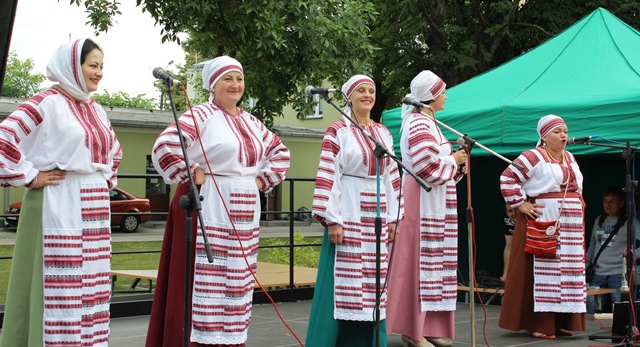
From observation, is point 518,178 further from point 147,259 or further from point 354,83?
point 147,259

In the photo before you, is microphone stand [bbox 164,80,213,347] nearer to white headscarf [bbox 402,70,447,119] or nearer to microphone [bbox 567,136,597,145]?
white headscarf [bbox 402,70,447,119]

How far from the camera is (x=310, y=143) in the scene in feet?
120

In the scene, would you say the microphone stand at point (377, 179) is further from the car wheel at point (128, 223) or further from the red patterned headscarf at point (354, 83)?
the car wheel at point (128, 223)

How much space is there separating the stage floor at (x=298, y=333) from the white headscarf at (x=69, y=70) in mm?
2753

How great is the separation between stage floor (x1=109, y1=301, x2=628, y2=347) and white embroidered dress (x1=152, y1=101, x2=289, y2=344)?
78.1 inches

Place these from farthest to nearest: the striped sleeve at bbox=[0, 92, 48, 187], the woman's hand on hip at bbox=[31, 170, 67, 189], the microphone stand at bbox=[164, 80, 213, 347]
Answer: the woman's hand on hip at bbox=[31, 170, 67, 189] → the striped sleeve at bbox=[0, 92, 48, 187] → the microphone stand at bbox=[164, 80, 213, 347]

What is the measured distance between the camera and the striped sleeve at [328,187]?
19.5ft

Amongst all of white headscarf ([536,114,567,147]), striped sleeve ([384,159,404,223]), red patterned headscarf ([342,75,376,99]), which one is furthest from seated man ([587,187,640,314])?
red patterned headscarf ([342,75,376,99])

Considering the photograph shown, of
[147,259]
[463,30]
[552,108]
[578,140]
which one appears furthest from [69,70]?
[147,259]

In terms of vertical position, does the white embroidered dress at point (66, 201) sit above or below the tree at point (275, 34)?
below

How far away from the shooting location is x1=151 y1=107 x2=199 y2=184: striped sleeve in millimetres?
5066

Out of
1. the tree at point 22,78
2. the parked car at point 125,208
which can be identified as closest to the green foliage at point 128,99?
the tree at point 22,78

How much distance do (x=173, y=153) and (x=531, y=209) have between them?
3.76 metres

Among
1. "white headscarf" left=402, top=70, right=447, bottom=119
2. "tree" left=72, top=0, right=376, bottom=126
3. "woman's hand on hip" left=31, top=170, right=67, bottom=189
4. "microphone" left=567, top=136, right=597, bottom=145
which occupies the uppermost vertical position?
"tree" left=72, top=0, right=376, bottom=126
